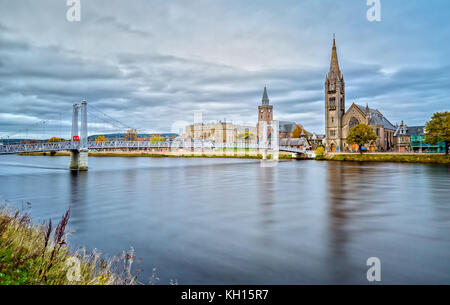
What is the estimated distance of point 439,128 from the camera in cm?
6391

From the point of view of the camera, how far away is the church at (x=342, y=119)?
98.1 m

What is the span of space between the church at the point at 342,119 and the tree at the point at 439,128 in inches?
1190

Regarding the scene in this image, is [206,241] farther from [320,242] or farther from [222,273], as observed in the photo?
[320,242]

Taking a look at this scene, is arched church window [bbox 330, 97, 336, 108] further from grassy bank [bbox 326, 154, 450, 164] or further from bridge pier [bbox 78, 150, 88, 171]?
bridge pier [bbox 78, 150, 88, 171]

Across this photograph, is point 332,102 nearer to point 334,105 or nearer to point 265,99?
point 334,105

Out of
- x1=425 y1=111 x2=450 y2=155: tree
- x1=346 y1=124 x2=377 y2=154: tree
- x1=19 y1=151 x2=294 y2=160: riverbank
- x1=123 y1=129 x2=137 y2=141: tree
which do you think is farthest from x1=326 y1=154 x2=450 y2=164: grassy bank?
x1=123 y1=129 x2=137 y2=141: tree

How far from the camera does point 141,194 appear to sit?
27516 mm

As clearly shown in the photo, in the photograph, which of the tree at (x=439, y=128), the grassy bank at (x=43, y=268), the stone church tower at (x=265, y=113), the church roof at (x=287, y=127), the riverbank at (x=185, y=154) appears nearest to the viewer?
the grassy bank at (x=43, y=268)

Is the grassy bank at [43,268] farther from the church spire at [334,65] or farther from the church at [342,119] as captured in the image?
the church spire at [334,65]

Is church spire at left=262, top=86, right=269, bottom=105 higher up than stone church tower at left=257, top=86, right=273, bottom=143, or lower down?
higher up

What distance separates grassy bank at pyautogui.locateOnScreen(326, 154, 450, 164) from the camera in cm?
6340

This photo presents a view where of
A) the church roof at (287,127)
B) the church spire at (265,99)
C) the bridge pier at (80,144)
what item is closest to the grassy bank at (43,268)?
the bridge pier at (80,144)

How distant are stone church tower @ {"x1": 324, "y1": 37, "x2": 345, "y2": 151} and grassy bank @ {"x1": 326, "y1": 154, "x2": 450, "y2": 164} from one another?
22.7m
